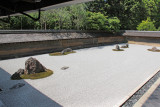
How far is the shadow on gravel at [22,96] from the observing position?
4.99 metres

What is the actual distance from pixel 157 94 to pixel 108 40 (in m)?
18.5

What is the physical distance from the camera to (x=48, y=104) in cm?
498

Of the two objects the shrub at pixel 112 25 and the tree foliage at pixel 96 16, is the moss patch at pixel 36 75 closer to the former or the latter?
the tree foliage at pixel 96 16

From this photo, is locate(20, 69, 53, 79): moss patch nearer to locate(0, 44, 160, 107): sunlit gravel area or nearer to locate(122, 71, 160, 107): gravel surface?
locate(0, 44, 160, 107): sunlit gravel area

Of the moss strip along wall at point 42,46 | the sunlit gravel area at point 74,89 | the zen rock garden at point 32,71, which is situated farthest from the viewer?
the moss strip along wall at point 42,46

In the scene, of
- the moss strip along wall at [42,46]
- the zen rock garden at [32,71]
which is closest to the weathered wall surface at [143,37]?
the moss strip along wall at [42,46]

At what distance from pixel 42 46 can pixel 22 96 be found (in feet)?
32.9

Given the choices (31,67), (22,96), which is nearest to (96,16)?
(31,67)

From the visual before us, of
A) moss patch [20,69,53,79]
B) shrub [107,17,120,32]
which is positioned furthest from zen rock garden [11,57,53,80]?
shrub [107,17,120,32]

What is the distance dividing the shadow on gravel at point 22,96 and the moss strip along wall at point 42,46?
20.2 feet

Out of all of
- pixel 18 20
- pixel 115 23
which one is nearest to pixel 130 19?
pixel 115 23

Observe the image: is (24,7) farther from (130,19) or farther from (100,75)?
(130,19)

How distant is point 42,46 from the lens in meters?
15.0

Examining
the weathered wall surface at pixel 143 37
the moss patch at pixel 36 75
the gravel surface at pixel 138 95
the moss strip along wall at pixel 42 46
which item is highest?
the weathered wall surface at pixel 143 37
